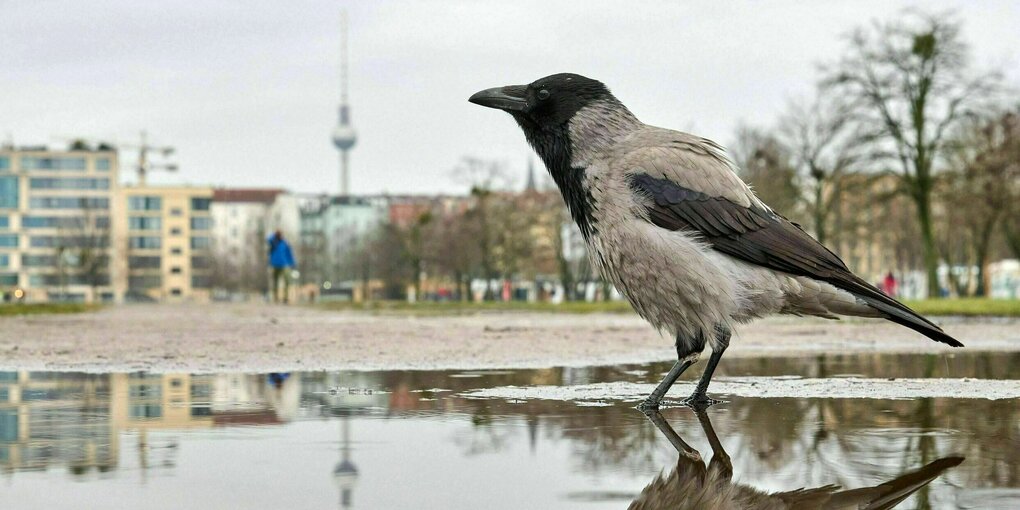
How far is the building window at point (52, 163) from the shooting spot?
172m

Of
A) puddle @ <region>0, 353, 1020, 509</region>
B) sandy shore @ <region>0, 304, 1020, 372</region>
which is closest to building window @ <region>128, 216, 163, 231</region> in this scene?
sandy shore @ <region>0, 304, 1020, 372</region>

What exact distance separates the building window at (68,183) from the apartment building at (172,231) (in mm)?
7524

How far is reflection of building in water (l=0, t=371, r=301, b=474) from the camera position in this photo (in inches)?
166

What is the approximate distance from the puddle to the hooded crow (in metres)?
0.47

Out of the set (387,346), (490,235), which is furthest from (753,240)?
(490,235)

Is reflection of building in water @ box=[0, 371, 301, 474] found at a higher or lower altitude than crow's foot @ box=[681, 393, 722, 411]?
higher

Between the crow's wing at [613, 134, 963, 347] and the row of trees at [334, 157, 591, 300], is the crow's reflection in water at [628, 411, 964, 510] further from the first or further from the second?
the row of trees at [334, 157, 591, 300]

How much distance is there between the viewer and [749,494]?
3.43m

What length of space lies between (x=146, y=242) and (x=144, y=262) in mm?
7565

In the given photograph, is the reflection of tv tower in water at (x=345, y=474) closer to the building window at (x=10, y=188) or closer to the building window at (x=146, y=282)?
the building window at (x=146, y=282)

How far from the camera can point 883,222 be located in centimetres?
6994

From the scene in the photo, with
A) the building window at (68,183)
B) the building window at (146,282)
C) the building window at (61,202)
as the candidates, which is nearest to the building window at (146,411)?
the building window at (146,282)

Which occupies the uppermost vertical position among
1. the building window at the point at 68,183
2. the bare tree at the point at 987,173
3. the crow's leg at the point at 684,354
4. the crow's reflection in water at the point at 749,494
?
the building window at the point at 68,183

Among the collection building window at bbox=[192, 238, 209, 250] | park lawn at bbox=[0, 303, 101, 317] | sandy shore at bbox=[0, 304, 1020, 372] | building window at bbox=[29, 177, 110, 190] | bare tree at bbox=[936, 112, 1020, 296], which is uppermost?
building window at bbox=[29, 177, 110, 190]
